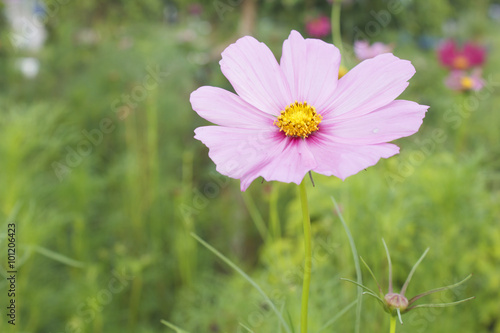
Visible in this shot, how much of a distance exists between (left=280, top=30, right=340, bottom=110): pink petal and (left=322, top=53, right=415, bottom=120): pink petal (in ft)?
0.04

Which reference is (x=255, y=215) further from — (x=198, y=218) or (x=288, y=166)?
(x=288, y=166)

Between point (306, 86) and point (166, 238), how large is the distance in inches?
50.7

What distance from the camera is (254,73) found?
43 centimetres

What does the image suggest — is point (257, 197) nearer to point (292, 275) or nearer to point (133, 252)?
point (133, 252)

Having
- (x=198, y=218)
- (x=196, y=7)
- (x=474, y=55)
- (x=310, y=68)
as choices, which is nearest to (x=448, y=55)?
(x=474, y=55)

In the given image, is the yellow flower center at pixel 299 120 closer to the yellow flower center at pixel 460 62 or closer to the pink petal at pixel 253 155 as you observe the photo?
the pink petal at pixel 253 155

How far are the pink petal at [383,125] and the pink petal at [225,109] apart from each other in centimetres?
7

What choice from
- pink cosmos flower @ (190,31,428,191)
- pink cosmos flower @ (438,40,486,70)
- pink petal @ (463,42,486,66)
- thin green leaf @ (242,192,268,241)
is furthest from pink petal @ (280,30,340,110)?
pink petal @ (463,42,486,66)

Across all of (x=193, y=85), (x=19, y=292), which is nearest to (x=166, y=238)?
(x=19, y=292)

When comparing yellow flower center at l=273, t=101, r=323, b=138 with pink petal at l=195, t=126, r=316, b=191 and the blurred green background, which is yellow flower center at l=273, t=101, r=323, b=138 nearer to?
pink petal at l=195, t=126, r=316, b=191

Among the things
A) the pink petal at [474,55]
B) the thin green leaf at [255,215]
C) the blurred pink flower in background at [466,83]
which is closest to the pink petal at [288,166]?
the thin green leaf at [255,215]

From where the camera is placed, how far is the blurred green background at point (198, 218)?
1.02 m

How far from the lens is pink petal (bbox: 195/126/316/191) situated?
352 millimetres

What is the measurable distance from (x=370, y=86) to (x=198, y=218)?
1.34 m
